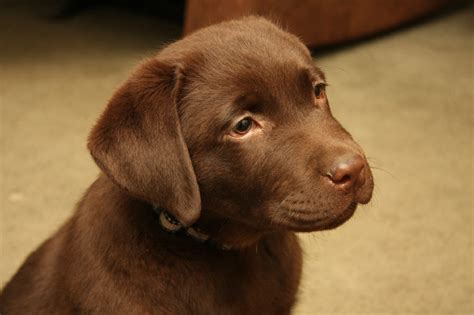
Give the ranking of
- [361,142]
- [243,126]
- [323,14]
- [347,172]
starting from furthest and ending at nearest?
1. [323,14]
2. [361,142]
3. [243,126]
4. [347,172]

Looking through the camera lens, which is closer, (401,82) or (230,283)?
(230,283)

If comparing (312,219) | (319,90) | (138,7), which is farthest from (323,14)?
(312,219)

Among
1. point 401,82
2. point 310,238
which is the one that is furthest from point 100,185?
point 401,82

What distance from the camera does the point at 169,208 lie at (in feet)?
6.50

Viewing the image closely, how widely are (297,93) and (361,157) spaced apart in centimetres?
27

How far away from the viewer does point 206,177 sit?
2070 mm

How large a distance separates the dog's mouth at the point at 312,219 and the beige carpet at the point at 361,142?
111cm

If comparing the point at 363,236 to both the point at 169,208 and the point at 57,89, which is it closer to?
the point at 169,208

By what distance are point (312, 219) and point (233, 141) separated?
304 millimetres

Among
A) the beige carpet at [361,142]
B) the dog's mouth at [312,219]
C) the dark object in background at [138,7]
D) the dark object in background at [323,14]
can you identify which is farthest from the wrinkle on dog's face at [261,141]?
the dark object in background at [138,7]

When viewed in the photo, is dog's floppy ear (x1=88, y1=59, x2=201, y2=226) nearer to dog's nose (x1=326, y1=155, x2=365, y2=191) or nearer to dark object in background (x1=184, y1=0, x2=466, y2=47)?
dog's nose (x1=326, y1=155, x2=365, y2=191)

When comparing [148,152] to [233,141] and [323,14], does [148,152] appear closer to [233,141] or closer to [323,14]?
[233,141]

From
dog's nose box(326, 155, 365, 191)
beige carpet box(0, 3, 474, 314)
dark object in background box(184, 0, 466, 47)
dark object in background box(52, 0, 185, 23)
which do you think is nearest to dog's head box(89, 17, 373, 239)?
dog's nose box(326, 155, 365, 191)

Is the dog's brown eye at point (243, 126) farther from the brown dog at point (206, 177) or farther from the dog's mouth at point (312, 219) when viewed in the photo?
the dog's mouth at point (312, 219)
